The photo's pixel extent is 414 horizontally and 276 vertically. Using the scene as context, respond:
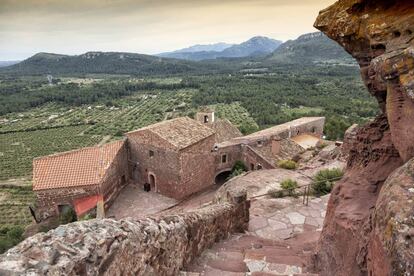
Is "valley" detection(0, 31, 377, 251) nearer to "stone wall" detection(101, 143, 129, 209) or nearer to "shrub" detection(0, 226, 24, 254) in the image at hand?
"shrub" detection(0, 226, 24, 254)

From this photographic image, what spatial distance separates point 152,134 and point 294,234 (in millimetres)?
16022

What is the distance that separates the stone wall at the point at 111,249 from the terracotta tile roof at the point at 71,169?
16389 mm

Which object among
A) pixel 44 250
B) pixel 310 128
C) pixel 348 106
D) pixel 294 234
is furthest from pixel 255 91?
pixel 44 250

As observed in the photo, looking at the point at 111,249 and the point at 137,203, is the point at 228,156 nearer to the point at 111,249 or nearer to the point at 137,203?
the point at 137,203

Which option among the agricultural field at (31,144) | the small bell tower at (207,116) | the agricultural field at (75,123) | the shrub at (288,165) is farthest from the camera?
the agricultural field at (75,123)

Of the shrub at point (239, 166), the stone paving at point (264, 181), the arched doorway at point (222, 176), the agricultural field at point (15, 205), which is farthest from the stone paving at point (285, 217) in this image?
the agricultural field at point (15, 205)

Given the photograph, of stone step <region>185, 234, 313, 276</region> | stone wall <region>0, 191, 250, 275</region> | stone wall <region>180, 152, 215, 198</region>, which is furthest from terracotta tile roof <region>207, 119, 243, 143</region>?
stone wall <region>0, 191, 250, 275</region>

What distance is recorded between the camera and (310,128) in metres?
38.2

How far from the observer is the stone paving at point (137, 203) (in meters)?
21.7

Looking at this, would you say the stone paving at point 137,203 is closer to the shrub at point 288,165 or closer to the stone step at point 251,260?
the shrub at point 288,165

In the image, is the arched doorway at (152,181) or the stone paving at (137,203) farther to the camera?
the arched doorway at (152,181)

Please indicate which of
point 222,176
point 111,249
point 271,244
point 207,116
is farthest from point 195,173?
point 111,249

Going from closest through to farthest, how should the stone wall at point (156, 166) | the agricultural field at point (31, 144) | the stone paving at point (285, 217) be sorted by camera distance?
the stone paving at point (285, 217)
the stone wall at point (156, 166)
the agricultural field at point (31, 144)

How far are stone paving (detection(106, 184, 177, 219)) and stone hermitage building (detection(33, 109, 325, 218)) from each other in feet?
1.46
